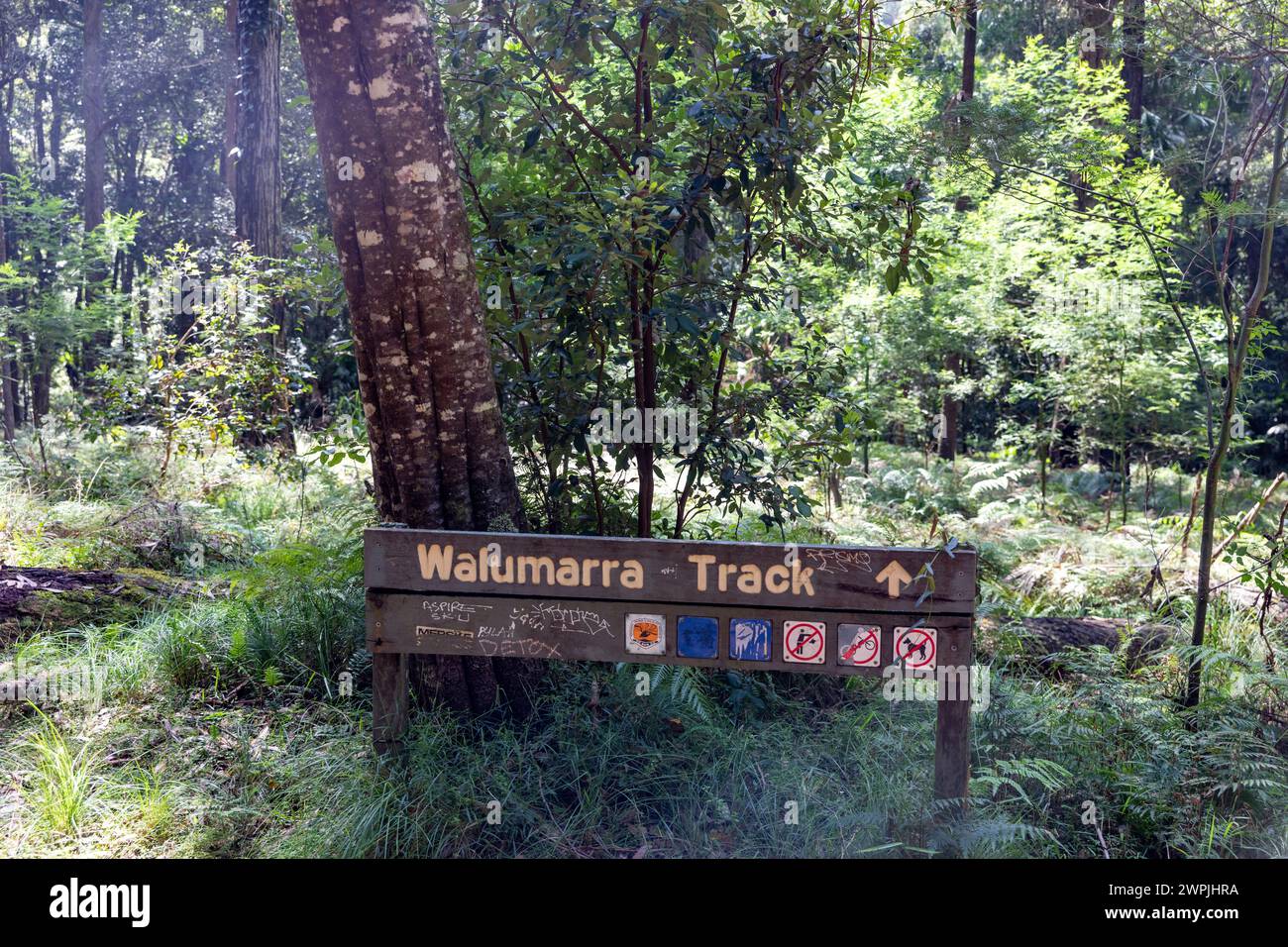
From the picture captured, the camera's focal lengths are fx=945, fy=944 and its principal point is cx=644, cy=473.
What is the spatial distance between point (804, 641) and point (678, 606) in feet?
1.58

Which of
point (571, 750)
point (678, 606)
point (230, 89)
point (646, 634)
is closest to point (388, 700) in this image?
point (571, 750)

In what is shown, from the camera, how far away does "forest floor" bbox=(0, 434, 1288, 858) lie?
3551mm

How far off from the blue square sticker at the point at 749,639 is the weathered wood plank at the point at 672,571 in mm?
78

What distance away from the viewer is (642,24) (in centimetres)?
439

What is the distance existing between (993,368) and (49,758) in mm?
11459

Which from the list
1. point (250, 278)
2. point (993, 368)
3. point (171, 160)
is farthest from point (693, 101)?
point (171, 160)

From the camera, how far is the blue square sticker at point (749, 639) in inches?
138

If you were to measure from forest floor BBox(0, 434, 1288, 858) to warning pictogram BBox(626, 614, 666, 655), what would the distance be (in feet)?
2.09

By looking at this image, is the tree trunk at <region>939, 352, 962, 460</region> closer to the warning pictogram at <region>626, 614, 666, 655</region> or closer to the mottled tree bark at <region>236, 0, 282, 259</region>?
the mottled tree bark at <region>236, 0, 282, 259</region>

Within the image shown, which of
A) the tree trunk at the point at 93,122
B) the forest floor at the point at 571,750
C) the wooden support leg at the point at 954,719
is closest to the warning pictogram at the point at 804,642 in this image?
the wooden support leg at the point at 954,719

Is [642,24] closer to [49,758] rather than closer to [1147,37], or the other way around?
[1147,37]
